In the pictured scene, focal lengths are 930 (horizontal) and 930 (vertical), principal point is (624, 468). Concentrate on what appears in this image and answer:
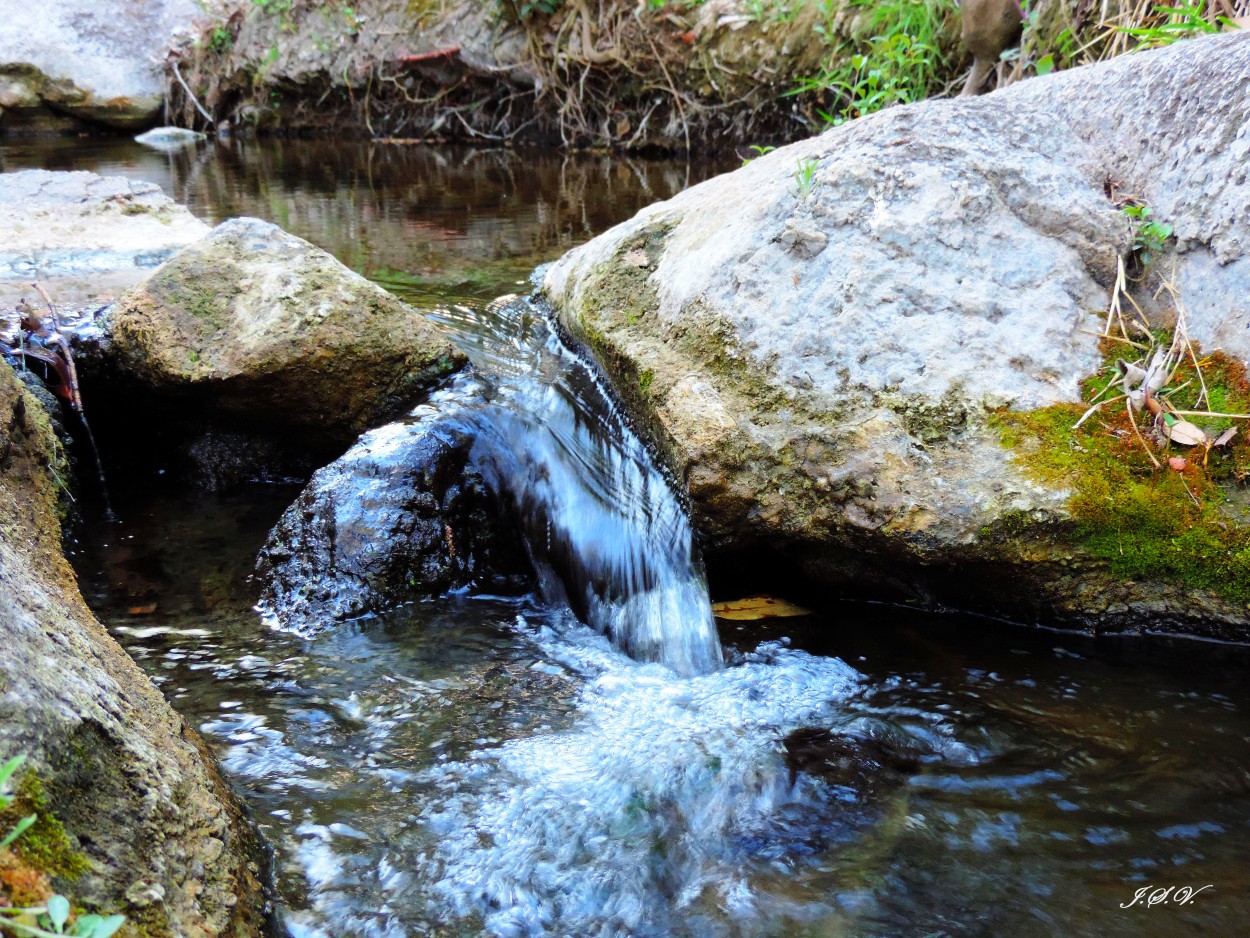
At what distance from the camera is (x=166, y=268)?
3.61 meters

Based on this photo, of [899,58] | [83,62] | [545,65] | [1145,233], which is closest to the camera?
[1145,233]

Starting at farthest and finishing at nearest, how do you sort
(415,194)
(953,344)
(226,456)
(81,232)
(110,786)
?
(415,194) < (81,232) < (226,456) < (953,344) < (110,786)

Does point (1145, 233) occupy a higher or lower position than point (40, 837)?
higher

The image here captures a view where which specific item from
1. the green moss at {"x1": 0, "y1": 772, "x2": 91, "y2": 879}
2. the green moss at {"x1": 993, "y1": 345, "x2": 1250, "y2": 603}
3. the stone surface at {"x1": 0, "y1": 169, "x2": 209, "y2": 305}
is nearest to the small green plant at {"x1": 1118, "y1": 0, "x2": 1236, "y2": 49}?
the green moss at {"x1": 993, "y1": 345, "x2": 1250, "y2": 603}

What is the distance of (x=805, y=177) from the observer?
2.85 metres

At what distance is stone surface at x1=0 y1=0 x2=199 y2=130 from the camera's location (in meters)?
13.2

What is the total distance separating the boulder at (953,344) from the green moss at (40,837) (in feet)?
5.78

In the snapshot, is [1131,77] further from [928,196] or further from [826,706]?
[826,706]

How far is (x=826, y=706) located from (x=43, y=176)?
5825 mm

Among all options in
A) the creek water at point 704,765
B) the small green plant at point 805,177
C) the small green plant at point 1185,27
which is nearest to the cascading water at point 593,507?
the creek water at point 704,765

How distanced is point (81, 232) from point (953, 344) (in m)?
4.75

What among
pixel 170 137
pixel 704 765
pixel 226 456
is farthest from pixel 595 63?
pixel 704 765

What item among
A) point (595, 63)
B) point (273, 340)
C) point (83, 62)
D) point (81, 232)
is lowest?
point (273, 340)

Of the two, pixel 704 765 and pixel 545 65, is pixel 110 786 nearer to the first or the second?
pixel 704 765
